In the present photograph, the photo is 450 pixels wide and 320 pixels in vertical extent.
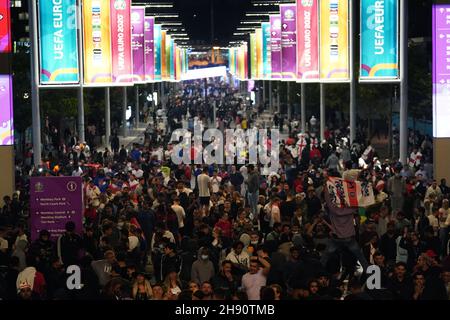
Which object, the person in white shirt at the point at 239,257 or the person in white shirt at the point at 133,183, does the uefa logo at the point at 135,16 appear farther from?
the person in white shirt at the point at 239,257

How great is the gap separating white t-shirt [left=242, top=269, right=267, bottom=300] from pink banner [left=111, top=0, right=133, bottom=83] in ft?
68.1

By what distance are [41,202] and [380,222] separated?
5490 mm

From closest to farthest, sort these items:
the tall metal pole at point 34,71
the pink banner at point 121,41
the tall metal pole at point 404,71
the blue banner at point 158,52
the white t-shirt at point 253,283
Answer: the white t-shirt at point 253,283 < the tall metal pole at point 34,71 < the tall metal pole at point 404,71 < the pink banner at point 121,41 < the blue banner at point 158,52

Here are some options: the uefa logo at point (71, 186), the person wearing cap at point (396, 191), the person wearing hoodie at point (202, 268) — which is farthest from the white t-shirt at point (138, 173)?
the person wearing hoodie at point (202, 268)

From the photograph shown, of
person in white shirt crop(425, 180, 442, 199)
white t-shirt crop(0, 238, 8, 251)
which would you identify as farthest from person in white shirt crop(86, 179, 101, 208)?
person in white shirt crop(425, 180, 442, 199)

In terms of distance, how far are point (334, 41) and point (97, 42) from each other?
23.6 ft

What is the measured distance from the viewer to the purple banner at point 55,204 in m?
21.0

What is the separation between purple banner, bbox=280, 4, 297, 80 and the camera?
4425 cm

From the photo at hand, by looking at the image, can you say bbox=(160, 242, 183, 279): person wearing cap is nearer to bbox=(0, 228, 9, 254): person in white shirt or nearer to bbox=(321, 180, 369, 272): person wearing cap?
bbox=(321, 180, 369, 272): person wearing cap

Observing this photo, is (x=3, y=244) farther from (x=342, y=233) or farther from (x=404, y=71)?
(x=404, y=71)

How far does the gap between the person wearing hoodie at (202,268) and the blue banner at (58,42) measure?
1626 centimetres

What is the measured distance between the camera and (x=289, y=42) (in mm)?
44531

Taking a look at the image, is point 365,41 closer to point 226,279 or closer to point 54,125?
point 226,279
